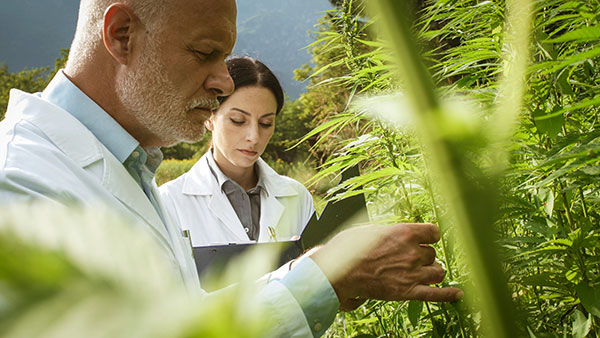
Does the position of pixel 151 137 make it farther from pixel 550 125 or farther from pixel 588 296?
pixel 588 296

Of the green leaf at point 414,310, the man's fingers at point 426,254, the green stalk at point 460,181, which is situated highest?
the green stalk at point 460,181

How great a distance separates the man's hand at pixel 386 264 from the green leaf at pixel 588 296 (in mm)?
233

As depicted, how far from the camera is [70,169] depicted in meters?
1.19

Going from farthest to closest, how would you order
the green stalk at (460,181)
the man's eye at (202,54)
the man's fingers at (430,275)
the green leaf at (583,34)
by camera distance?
the man's eye at (202,54), the man's fingers at (430,275), the green leaf at (583,34), the green stalk at (460,181)

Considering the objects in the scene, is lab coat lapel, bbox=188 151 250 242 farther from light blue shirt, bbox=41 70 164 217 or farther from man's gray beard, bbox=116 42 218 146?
light blue shirt, bbox=41 70 164 217

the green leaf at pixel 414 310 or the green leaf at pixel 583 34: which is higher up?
the green leaf at pixel 583 34

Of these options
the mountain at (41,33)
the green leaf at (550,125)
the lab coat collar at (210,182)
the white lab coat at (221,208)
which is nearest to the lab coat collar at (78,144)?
the green leaf at (550,125)

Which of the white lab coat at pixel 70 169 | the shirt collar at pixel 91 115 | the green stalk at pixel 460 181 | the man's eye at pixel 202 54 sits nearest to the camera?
the green stalk at pixel 460 181

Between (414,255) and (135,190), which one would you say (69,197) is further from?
(414,255)

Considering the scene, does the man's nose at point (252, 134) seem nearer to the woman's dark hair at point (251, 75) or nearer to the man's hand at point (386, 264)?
the woman's dark hair at point (251, 75)

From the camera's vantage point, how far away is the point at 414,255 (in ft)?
3.61

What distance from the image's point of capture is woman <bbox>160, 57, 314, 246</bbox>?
293cm

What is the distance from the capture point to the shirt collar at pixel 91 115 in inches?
→ 55.9

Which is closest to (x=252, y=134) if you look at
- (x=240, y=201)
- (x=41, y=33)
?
(x=240, y=201)
